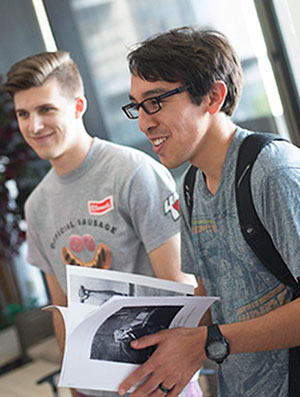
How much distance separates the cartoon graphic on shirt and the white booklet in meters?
0.47

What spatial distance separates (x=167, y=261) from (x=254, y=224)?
0.53 meters

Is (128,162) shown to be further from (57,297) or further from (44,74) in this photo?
(57,297)

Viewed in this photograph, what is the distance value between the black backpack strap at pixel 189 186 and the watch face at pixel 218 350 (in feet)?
1.15

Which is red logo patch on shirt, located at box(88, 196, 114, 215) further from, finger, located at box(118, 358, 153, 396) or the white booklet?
finger, located at box(118, 358, 153, 396)

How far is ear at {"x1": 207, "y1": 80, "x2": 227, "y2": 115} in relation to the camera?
1242 mm

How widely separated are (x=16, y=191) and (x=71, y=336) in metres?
3.51

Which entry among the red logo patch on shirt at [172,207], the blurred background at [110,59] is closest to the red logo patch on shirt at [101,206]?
the red logo patch on shirt at [172,207]

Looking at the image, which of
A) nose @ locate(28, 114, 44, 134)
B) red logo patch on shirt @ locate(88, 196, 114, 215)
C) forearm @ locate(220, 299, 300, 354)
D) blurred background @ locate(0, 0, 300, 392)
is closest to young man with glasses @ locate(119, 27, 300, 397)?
forearm @ locate(220, 299, 300, 354)

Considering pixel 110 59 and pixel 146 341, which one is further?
pixel 110 59

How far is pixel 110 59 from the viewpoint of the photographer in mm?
3584

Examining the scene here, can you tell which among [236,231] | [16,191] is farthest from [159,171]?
[16,191]

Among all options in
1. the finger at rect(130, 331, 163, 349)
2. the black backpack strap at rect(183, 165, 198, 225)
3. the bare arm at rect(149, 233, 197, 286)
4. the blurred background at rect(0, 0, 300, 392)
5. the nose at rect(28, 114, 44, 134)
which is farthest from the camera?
the blurred background at rect(0, 0, 300, 392)

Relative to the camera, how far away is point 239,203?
1133 mm

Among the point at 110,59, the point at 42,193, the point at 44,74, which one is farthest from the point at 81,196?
the point at 110,59
